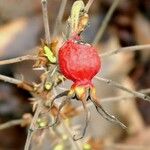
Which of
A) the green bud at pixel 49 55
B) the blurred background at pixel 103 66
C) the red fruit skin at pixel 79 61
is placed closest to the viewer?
the red fruit skin at pixel 79 61

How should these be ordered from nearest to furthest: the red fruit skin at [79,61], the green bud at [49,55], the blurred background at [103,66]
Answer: the red fruit skin at [79,61] < the green bud at [49,55] < the blurred background at [103,66]

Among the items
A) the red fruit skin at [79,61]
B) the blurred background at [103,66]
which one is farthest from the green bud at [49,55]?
the blurred background at [103,66]

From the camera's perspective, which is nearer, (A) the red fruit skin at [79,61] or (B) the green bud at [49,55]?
(A) the red fruit skin at [79,61]

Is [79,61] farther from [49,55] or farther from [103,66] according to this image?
[103,66]

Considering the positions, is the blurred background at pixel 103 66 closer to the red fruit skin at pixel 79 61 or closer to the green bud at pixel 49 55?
the green bud at pixel 49 55

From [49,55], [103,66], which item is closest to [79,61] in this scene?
[49,55]


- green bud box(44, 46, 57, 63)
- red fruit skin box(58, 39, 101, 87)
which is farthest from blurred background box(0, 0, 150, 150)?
red fruit skin box(58, 39, 101, 87)
